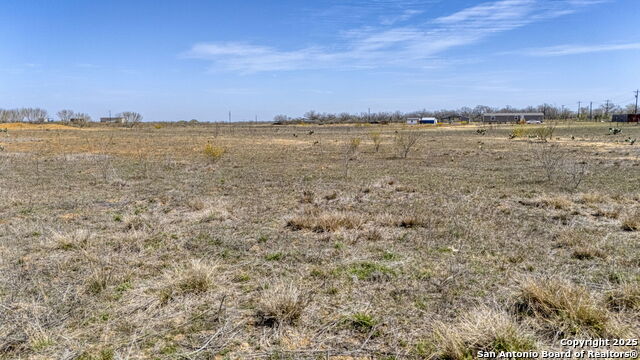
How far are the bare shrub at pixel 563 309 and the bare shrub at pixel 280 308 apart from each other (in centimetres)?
213

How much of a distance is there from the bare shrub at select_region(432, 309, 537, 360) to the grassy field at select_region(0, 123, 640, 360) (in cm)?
1

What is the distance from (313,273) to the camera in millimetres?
Result: 4895

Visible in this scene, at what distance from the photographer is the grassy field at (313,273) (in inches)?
133

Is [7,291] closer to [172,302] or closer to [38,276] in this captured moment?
[38,276]

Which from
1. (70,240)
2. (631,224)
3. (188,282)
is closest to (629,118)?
(631,224)

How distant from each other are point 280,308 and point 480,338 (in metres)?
1.75

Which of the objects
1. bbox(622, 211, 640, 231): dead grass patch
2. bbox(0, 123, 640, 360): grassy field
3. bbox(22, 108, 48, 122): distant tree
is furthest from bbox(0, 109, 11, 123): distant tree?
bbox(622, 211, 640, 231): dead grass patch

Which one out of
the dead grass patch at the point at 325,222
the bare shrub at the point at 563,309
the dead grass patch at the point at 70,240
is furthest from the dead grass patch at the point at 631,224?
the dead grass patch at the point at 70,240

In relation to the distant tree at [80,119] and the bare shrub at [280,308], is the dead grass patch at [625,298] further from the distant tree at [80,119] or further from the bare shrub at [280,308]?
the distant tree at [80,119]

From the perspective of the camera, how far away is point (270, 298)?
386 cm

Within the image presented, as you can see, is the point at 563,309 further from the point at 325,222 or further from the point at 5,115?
the point at 5,115

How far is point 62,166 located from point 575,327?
18.4 m

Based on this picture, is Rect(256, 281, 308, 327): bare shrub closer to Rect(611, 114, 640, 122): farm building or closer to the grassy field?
the grassy field

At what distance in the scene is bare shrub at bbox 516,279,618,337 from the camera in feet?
11.1
